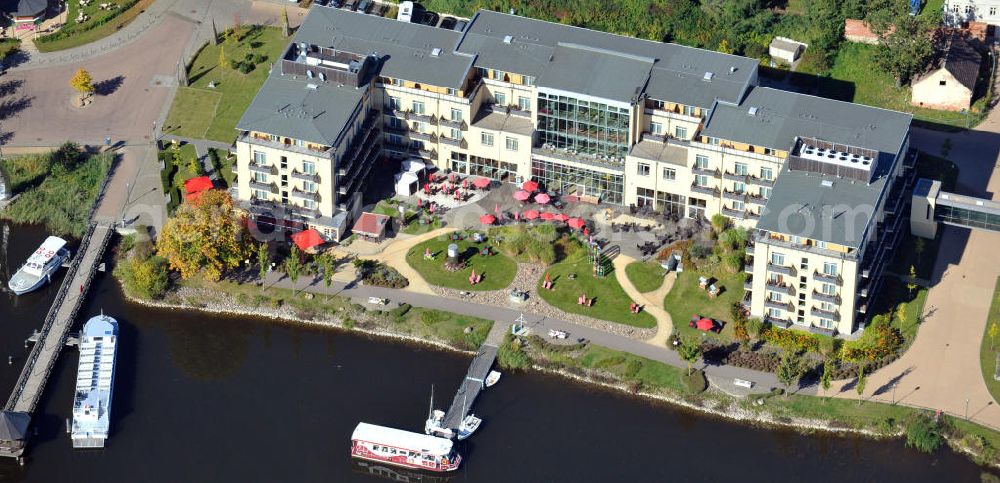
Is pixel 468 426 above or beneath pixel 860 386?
beneath

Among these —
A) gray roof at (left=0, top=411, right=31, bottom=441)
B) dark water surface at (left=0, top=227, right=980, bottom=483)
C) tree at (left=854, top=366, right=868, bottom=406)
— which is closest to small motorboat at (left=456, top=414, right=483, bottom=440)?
dark water surface at (left=0, top=227, right=980, bottom=483)

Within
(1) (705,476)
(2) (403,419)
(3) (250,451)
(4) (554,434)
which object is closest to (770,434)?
(1) (705,476)

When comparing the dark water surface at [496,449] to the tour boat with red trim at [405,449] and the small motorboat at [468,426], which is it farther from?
the tour boat with red trim at [405,449]

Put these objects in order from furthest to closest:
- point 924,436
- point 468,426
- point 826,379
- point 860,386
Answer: point 860,386 < point 826,379 < point 468,426 < point 924,436

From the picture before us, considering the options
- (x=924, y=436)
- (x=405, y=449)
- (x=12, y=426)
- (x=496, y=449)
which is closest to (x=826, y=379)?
(x=924, y=436)

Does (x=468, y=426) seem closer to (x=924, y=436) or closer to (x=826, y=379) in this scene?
(x=826, y=379)

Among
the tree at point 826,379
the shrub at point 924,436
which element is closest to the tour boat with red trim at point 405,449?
the tree at point 826,379

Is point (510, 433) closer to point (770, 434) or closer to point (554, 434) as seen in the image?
point (554, 434)
